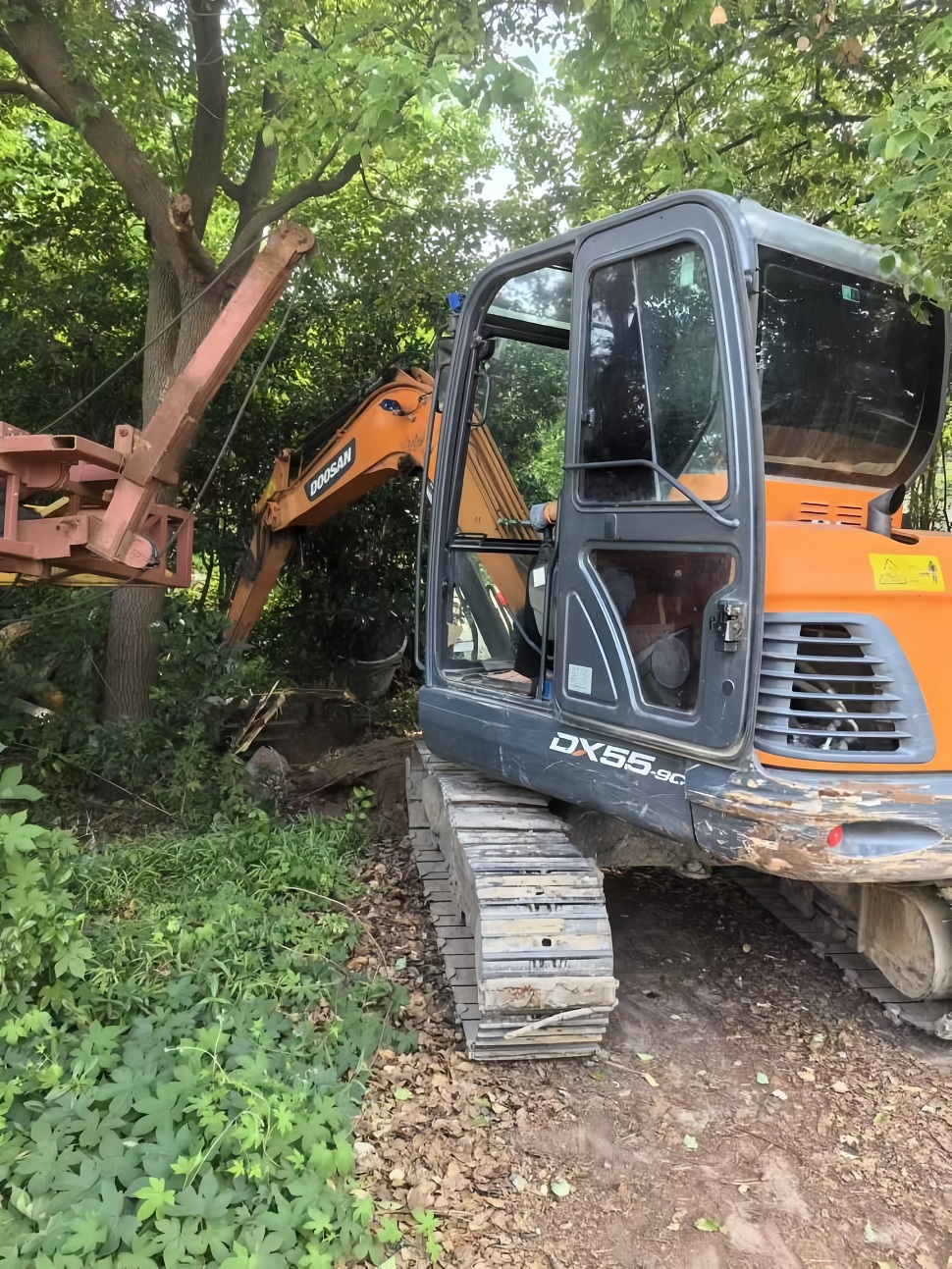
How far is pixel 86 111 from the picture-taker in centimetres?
521

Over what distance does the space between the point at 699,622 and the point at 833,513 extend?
29.4 inches

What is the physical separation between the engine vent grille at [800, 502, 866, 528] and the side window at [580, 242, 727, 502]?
52cm

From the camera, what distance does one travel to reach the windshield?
292 centimetres

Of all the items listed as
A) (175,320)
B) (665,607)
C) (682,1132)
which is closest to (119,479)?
(175,320)

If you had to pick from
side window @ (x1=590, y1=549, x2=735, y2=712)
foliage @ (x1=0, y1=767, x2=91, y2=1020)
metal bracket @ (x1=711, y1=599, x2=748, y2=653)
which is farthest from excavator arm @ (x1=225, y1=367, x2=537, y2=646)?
foliage @ (x1=0, y1=767, x2=91, y2=1020)

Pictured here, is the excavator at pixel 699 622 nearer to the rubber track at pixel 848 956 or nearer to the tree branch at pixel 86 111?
the rubber track at pixel 848 956

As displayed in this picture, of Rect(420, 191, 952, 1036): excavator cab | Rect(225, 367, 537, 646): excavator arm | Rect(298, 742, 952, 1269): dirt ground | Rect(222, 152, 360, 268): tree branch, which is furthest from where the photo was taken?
Rect(222, 152, 360, 268): tree branch

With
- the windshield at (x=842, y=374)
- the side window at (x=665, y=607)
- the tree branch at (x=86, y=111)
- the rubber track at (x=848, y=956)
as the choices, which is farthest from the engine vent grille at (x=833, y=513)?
the tree branch at (x=86, y=111)

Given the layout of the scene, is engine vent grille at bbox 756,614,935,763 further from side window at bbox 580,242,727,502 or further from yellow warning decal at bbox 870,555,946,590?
side window at bbox 580,242,727,502

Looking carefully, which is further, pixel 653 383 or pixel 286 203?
pixel 286 203

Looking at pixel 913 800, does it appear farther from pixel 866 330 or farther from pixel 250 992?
pixel 250 992

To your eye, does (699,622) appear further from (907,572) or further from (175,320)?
(175,320)

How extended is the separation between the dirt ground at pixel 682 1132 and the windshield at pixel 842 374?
2.17 m

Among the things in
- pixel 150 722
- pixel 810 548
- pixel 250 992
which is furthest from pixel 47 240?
pixel 810 548
